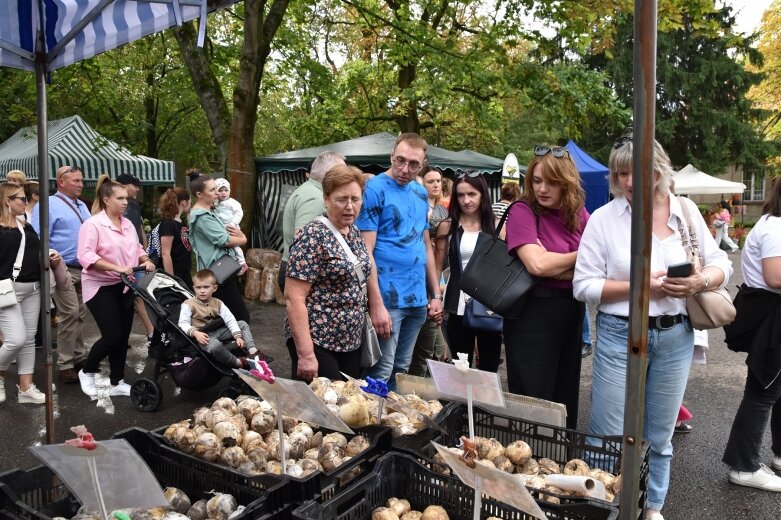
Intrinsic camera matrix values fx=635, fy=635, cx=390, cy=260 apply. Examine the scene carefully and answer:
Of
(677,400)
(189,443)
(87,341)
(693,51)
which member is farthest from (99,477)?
(693,51)

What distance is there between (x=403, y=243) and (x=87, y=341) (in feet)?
18.0

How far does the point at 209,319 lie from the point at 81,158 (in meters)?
11.5

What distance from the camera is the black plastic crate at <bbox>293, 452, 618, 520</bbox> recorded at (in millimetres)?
1911

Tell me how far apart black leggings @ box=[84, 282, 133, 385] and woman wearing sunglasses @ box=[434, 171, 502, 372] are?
2925 mm

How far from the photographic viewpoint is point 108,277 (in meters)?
5.47

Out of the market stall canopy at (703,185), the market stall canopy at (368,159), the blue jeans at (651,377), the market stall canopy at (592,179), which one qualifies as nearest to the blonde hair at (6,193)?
the blue jeans at (651,377)

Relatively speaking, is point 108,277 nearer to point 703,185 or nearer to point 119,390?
point 119,390

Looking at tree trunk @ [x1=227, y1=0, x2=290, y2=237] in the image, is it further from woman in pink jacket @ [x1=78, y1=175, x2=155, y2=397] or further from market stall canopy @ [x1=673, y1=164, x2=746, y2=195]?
market stall canopy @ [x1=673, y1=164, x2=746, y2=195]

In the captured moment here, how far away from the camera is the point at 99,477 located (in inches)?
66.7

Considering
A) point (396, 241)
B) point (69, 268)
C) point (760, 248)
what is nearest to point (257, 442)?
point (396, 241)

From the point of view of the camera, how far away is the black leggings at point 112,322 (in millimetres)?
5449

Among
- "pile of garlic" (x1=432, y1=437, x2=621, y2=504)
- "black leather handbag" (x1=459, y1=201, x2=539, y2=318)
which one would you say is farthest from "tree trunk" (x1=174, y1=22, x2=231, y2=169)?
"pile of garlic" (x1=432, y1=437, x2=621, y2=504)

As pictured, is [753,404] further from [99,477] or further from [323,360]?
[99,477]

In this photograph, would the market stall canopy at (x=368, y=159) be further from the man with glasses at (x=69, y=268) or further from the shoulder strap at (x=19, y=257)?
the shoulder strap at (x=19, y=257)
